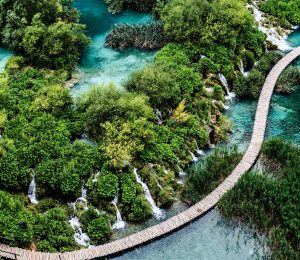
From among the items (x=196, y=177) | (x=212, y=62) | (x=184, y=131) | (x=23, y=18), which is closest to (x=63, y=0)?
(x=23, y=18)

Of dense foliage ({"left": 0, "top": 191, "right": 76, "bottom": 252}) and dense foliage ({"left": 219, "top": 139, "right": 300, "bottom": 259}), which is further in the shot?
dense foliage ({"left": 219, "top": 139, "right": 300, "bottom": 259})

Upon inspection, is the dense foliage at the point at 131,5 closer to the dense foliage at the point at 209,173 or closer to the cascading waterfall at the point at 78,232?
the dense foliage at the point at 209,173

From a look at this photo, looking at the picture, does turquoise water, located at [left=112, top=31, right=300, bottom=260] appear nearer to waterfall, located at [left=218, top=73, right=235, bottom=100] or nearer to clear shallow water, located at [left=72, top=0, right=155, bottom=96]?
waterfall, located at [left=218, top=73, right=235, bottom=100]

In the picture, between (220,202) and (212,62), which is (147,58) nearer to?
(212,62)

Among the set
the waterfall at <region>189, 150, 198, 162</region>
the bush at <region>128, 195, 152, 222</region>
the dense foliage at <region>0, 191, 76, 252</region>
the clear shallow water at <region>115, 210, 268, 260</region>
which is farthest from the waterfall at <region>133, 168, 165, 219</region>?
the dense foliage at <region>0, 191, 76, 252</region>

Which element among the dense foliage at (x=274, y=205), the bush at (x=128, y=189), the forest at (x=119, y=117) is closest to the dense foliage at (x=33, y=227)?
the forest at (x=119, y=117)
